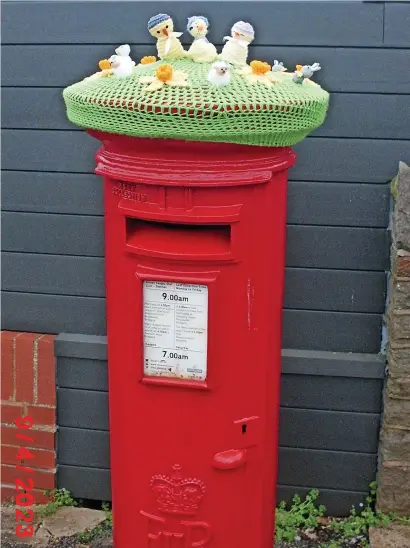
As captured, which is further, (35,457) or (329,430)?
(35,457)

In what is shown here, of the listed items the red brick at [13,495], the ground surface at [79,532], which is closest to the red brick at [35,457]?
the red brick at [13,495]

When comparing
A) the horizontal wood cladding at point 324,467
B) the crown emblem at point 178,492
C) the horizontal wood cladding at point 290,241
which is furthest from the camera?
the horizontal wood cladding at point 324,467

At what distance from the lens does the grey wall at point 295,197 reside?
314 centimetres

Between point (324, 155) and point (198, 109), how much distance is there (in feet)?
4.21

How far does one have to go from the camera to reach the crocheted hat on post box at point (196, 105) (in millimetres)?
2092

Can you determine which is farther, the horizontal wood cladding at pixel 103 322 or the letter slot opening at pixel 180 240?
the horizontal wood cladding at pixel 103 322

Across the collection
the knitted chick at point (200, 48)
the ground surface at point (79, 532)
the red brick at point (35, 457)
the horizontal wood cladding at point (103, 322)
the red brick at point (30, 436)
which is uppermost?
the knitted chick at point (200, 48)

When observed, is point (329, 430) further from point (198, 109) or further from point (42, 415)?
point (198, 109)

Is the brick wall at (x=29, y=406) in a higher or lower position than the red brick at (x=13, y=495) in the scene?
higher

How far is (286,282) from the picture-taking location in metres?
3.39

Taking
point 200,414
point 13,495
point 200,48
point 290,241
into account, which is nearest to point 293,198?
point 290,241

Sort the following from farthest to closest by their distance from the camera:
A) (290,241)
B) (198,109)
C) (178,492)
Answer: (290,241), (178,492), (198,109)

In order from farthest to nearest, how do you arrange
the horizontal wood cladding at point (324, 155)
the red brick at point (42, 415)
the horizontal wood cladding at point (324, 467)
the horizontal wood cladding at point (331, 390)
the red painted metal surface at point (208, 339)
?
the red brick at point (42, 415)
the horizontal wood cladding at point (324, 467)
the horizontal wood cladding at point (331, 390)
the horizontal wood cladding at point (324, 155)
the red painted metal surface at point (208, 339)

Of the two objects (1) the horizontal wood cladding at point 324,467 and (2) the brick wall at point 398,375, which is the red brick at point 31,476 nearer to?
(1) the horizontal wood cladding at point 324,467
